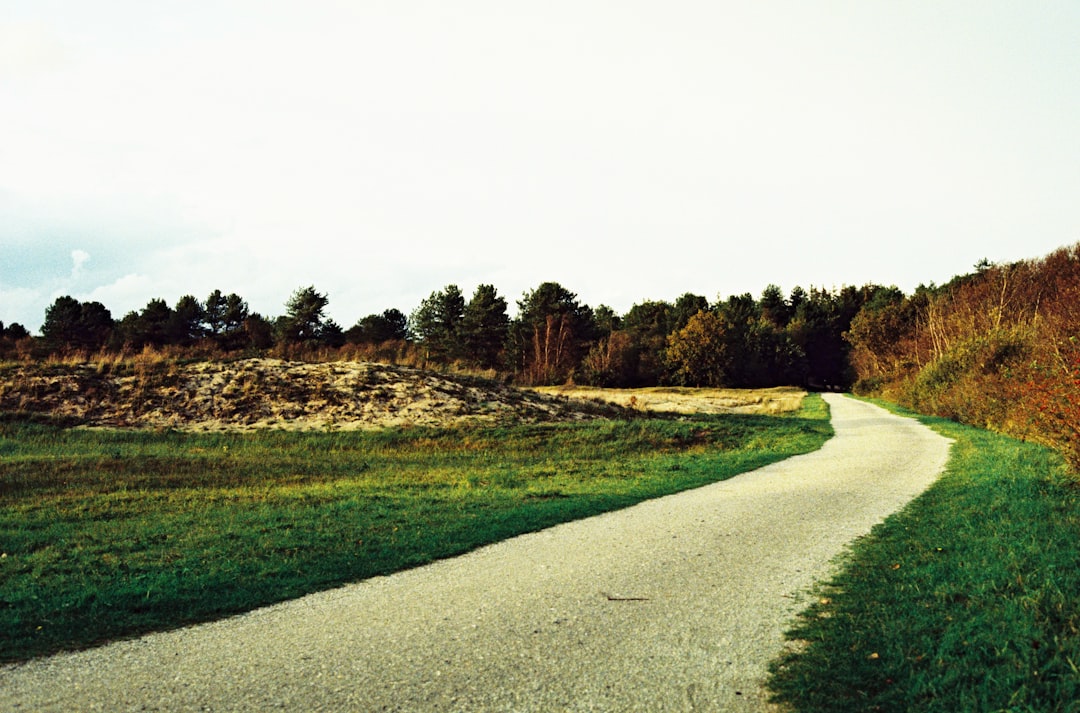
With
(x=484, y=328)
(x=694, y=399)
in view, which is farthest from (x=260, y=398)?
(x=484, y=328)

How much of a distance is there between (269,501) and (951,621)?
11528mm

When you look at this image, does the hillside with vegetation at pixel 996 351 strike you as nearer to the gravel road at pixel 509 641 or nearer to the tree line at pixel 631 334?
the tree line at pixel 631 334

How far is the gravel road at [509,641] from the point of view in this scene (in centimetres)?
482

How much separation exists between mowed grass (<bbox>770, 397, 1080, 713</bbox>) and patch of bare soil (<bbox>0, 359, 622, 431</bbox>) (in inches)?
775

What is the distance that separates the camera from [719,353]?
244 ft

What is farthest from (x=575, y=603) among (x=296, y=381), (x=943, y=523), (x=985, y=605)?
(x=296, y=381)

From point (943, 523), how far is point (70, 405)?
28.9 metres

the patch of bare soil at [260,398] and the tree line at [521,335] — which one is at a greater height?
the tree line at [521,335]

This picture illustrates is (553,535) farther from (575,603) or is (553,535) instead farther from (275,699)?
(275,699)

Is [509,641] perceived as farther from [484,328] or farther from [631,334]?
[631,334]

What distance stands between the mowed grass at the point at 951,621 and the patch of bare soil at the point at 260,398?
19680 millimetres

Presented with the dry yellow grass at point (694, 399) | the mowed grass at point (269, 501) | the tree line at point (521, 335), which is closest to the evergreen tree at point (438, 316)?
the tree line at point (521, 335)

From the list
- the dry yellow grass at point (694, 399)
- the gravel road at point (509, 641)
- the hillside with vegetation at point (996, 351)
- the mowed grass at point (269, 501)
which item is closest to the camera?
the gravel road at point (509, 641)

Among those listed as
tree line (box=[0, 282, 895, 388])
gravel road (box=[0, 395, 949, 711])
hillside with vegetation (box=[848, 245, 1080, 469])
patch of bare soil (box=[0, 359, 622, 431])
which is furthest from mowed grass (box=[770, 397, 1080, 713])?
tree line (box=[0, 282, 895, 388])
